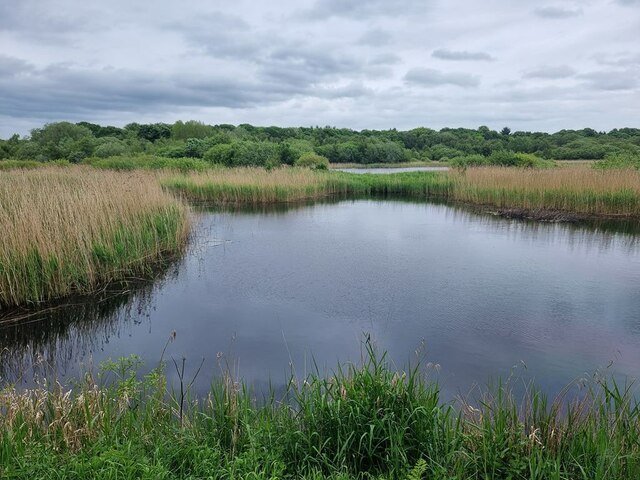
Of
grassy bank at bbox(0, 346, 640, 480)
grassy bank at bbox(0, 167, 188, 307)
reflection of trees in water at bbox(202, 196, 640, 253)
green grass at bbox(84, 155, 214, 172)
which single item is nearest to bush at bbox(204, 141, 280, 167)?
green grass at bbox(84, 155, 214, 172)

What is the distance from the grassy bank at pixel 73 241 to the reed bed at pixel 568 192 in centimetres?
1151

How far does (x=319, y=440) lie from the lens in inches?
111

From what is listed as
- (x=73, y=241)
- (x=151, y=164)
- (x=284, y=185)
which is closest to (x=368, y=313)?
(x=73, y=241)

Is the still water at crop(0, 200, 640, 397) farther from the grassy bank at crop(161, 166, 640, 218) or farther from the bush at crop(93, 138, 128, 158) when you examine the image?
the bush at crop(93, 138, 128, 158)

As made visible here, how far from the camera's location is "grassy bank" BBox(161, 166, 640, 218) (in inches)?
551

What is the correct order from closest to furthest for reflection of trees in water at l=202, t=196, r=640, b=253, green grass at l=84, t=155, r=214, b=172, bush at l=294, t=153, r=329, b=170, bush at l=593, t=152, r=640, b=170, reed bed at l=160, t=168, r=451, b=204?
reflection of trees in water at l=202, t=196, r=640, b=253 → bush at l=593, t=152, r=640, b=170 → reed bed at l=160, t=168, r=451, b=204 → green grass at l=84, t=155, r=214, b=172 → bush at l=294, t=153, r=329, b=170

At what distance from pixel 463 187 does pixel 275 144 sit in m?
12.5

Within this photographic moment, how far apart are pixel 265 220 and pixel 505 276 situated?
298 inches

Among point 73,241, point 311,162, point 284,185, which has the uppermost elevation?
point 311,162

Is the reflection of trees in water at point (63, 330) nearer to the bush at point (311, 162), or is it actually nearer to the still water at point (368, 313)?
the still water at point (368, 313)

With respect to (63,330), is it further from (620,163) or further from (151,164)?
(151,164)

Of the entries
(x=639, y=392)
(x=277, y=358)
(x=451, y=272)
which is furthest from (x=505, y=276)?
(x=277, y=358)

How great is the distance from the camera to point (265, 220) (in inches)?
532

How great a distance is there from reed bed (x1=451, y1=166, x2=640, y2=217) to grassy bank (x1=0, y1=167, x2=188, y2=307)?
1151cm
